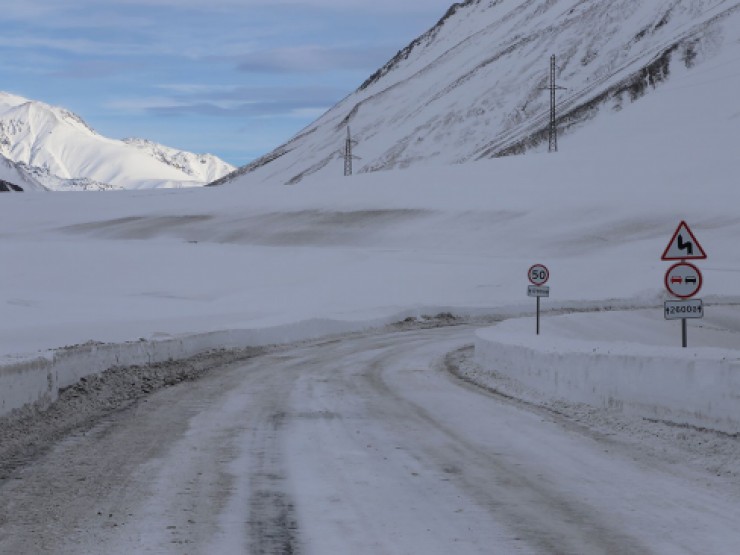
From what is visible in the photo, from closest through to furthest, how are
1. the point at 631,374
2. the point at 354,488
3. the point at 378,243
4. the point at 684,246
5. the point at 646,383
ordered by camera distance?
the point at 354,488 → the point at 646,383 → the point at 631,374 → the point at 684,246 → the point at 378,243

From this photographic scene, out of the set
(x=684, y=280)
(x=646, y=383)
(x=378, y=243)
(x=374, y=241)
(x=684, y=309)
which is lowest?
(x=646, y=383)

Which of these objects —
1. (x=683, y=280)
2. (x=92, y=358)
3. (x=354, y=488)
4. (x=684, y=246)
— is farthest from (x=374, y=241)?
(x=354, y=488)

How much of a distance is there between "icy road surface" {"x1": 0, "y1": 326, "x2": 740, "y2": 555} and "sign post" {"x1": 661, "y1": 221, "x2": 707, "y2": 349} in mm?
2358

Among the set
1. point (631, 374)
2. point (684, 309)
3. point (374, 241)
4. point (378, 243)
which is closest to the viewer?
point (631, 374)

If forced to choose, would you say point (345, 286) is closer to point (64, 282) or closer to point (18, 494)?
point (64, 282)

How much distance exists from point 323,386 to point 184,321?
18.4 meters

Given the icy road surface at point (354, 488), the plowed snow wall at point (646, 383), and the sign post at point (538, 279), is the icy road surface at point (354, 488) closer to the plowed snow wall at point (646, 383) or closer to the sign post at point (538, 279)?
the plowed snow wall at point (646, 383)

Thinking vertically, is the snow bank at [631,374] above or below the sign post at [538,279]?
below

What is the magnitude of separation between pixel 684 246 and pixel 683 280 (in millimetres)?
579

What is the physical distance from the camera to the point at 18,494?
7.83m

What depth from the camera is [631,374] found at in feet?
43.5

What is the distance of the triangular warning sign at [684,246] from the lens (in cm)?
1464

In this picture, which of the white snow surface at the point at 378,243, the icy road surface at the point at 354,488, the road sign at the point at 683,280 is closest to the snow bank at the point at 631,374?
the road sign at the point at 683,280

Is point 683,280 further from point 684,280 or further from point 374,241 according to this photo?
point 374,241
